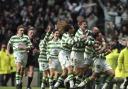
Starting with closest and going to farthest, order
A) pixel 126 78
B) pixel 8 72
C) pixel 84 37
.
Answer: pixel 84 37, pixel 126 78, pixel 8 72

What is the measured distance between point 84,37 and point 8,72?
9.94m

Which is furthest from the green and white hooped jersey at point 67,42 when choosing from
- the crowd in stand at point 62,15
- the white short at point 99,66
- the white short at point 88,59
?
the crowd in stand at point 62,15

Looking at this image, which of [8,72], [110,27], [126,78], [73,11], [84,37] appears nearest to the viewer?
[84,37]

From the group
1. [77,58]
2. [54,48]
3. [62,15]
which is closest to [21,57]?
[54,48]

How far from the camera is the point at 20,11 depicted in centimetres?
4062

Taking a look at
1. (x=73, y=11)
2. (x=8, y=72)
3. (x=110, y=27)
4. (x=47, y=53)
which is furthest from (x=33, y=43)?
(x=73, y=11)

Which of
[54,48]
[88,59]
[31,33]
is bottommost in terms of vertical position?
[88,59]

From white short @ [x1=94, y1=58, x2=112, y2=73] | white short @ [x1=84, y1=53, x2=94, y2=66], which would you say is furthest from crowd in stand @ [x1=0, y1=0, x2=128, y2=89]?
white short @ [x1=94, y1=58, x2=112, y2=73]

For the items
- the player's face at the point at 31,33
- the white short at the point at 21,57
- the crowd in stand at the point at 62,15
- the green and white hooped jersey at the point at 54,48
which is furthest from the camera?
the crowd in stand at the point at 62,15

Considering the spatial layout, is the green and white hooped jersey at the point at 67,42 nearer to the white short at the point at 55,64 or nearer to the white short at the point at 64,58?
the white short at the point at 64,58

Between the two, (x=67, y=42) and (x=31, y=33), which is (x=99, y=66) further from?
(x=31, y=33)

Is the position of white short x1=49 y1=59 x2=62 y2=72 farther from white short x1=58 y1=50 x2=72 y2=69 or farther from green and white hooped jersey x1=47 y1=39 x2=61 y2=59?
white short x1=58 y1=50 x2=72 y2=69

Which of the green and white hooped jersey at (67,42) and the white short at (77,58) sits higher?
the green and white hooped jersey at (67,42)

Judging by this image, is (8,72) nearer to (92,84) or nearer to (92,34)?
(92,84)
